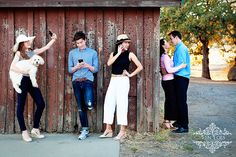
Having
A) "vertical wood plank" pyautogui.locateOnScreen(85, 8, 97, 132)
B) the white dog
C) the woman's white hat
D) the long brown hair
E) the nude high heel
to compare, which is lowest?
the nude high heel

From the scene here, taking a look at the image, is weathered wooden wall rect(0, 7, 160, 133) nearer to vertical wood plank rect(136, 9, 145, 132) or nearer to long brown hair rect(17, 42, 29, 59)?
vertical wood plank rect(136, 9, 145, 132)

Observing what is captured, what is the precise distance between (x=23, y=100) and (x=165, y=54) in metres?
2.97

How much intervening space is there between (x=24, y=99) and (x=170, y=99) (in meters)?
2.94

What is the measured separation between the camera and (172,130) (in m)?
9.03

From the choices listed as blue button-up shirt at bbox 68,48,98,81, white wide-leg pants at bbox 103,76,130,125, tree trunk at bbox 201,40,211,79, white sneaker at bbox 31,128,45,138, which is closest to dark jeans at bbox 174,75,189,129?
white wide-leg pants at bbox 103,76,130,125

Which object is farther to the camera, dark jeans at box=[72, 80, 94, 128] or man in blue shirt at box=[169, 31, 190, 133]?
man in blue shirt at box=[169, 31, 190, 133]

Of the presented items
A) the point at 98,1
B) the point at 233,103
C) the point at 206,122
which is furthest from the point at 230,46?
the point at 98,1

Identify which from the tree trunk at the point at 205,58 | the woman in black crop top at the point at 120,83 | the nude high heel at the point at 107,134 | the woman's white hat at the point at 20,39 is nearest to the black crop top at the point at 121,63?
the woman in black crop top at the point at 120,83

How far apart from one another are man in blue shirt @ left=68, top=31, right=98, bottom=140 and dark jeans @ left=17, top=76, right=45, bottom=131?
682 mm

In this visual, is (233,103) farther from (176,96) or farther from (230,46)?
(230,46)

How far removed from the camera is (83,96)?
8.41m

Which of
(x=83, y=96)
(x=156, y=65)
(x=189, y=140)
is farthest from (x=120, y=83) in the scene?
(x=189, y=140)

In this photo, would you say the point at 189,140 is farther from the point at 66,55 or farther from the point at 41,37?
the point at 41,37

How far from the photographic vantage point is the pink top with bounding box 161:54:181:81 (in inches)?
349
